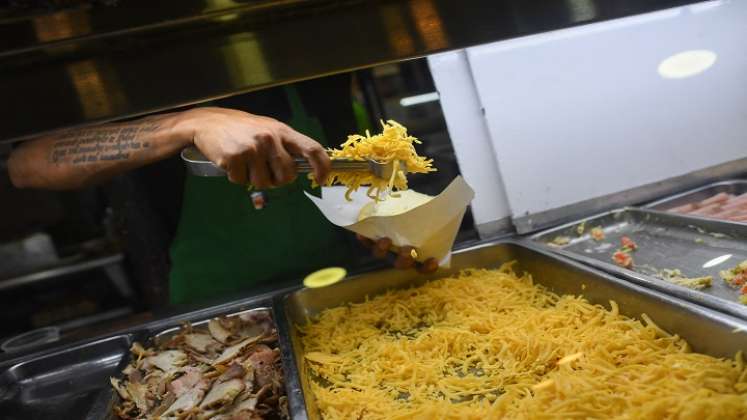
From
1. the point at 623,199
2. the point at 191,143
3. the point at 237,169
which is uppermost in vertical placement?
the point at 191,143

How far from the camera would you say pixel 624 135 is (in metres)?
2.88

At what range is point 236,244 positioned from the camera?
306cm

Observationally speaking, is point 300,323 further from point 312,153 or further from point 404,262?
point 312,153

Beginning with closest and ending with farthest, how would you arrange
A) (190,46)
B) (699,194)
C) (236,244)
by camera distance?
(190,46)
(699,194)
(236,244)

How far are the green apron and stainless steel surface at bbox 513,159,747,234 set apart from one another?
1.15 metres

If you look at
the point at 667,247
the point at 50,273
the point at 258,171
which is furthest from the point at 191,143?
the point at 50,273

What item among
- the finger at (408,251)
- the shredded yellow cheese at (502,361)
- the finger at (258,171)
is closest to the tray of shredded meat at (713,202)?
the shredded yellow cheese at (502,361)

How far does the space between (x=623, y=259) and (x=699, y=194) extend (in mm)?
1010

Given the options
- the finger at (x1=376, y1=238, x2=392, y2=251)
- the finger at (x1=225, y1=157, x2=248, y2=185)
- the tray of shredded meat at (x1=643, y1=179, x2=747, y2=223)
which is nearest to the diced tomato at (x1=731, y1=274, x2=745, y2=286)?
the tray of shredded meat at (x1=643, y1=179, x2=747, y2=223)

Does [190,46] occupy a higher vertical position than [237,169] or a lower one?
higher

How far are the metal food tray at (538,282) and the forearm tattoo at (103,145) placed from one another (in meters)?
0.98

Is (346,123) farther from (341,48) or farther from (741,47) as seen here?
(741,47)

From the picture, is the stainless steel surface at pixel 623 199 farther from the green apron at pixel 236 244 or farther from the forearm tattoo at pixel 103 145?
the forearm tattoo at pixel 103 145

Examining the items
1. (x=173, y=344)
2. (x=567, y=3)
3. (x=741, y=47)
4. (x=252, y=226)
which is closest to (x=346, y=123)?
(x=252, y=226)
